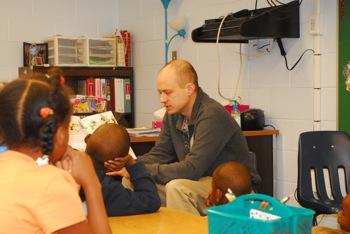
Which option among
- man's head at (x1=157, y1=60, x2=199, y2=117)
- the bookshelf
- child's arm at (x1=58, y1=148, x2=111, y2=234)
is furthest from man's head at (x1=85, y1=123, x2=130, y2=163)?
the bookshelf

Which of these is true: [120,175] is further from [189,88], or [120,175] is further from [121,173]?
[189,88]

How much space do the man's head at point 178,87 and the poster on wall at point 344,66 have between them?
1073mm

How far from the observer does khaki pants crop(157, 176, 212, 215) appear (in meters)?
2.75

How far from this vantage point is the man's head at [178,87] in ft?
10.3

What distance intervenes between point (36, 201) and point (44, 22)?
4414mm

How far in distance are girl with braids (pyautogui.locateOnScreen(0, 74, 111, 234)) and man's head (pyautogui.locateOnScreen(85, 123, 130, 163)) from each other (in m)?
0.62

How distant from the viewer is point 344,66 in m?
3.64

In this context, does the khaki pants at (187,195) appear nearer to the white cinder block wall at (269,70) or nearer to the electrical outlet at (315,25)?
the white cinder block wall at (269,70)

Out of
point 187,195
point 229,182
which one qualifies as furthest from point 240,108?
point 229,182

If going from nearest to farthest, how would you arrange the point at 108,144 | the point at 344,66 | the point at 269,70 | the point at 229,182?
the point at 108,144
the point at 229,182
the point at 344,66
the point at 269,70

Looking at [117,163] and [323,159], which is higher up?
[117,163]

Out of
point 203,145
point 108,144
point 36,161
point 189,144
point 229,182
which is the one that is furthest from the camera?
point 189,144

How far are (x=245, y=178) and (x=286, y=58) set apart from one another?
6.02 ft

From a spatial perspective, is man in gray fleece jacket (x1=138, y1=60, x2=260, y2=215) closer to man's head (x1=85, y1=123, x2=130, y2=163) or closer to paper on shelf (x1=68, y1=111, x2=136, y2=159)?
paper on shelf (x1=68, y1=111, x2=136, y2=159)
